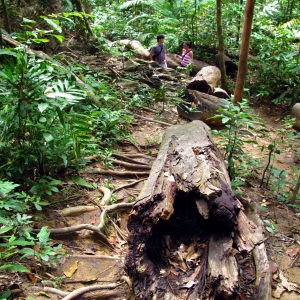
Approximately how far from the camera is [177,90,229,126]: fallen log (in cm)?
691

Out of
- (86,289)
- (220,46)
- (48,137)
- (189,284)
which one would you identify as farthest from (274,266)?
(220,46)

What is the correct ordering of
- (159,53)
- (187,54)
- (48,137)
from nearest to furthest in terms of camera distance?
1. (48,137)
2. (159,53)
3. (187,54)

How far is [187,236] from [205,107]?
449 cm

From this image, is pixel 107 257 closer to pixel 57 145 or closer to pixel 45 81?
pixel 57 145

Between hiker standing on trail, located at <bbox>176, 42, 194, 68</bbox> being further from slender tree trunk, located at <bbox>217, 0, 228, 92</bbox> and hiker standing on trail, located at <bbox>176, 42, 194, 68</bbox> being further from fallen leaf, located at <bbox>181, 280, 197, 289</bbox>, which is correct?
fallen leaf, located at <bbox>181, 280, 197, 289</bbox>

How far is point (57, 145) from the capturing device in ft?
11.8

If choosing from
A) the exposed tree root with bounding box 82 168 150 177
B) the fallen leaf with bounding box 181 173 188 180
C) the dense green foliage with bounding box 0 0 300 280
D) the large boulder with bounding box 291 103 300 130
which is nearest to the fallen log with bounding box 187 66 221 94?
the dense green foliage with bounding box 0 0 300 280

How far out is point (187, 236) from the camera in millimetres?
2938

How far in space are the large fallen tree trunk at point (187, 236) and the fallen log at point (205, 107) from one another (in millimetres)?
3732

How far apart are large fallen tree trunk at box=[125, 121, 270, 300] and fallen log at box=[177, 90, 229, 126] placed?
3732 mm

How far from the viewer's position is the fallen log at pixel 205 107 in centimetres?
691

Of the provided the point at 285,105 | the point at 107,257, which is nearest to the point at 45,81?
the point at 107,257

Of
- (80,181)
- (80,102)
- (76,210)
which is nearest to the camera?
(76,210)

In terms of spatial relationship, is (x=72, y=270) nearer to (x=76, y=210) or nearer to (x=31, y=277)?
(x=31, y=277)
